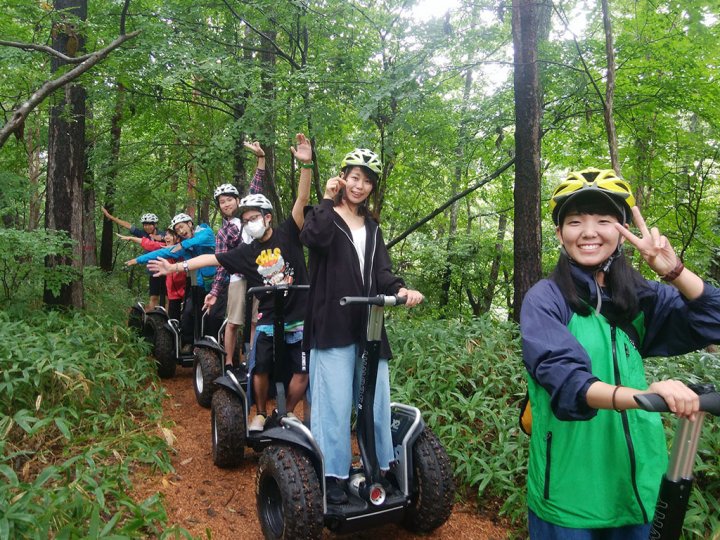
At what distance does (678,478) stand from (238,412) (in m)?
3.57

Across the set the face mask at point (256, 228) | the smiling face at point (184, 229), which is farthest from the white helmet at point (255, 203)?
the smiling face at point (184, 229)

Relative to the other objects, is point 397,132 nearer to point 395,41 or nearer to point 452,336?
point 395,41

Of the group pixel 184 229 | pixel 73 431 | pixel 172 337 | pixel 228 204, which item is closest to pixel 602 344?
pixel 73 431

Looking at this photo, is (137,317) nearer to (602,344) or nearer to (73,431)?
(73,431)

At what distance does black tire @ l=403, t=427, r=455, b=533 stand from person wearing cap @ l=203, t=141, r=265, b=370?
284cm

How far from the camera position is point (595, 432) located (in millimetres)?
1686

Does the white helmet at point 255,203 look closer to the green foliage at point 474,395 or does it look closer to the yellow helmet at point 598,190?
the green foliage at point 474,395

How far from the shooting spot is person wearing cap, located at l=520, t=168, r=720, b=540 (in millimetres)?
1659

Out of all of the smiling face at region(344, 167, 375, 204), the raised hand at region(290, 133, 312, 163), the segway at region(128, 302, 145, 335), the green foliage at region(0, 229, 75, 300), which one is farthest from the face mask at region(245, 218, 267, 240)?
the segway at region(128, 302, 145, 335)

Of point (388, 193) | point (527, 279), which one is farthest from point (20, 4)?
point (388, 193)

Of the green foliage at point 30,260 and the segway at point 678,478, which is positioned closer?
the segway at point 678,478

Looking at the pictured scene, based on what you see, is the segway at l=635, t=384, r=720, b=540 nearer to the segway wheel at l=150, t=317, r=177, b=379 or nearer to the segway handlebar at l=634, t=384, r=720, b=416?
the segway handlebar at l=634, t=384, r=720, b=416

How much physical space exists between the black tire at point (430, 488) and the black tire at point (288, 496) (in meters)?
0.62

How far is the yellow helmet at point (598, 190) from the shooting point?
1.80 m
